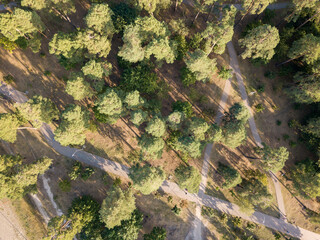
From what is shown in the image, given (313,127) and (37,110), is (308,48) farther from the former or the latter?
(37,110)

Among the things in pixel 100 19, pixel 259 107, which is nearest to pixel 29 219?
pixel 100 19

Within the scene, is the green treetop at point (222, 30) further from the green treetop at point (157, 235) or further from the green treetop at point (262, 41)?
the green treetop at point (157, 235)

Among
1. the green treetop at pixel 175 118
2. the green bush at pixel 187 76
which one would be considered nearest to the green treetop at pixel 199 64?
the green bush at pixel 187 76

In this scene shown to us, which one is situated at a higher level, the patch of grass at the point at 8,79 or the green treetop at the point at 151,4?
the patch of grass at the point at 8,79

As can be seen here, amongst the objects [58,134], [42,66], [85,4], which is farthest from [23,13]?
[58,134]

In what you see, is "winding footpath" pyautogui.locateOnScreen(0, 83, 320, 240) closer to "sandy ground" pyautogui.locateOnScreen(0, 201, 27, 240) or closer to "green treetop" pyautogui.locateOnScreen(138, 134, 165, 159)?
"green treetop" pyautogui.locateOnScreen(138, 134, 165, 159)

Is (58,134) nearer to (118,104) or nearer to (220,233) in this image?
(118,104)
